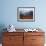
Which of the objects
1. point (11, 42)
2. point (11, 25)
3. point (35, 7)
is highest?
point (35, 7)

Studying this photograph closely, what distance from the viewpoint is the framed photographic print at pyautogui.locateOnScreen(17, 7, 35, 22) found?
4.34 meters

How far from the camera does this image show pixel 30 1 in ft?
14.3

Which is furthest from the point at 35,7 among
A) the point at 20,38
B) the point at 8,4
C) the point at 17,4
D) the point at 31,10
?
the point at 20,38

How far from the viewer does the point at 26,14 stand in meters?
4.36

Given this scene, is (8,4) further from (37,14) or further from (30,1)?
(37,14)

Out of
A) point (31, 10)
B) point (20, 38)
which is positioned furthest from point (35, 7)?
point (20, 38)

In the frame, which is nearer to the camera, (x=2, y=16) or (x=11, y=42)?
(x=11, y=42)

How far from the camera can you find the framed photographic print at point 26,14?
4337mm

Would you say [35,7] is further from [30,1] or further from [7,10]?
[7,10]

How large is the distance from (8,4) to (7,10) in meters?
0.20

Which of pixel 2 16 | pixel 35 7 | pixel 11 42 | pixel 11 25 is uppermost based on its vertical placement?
pixel 35 7

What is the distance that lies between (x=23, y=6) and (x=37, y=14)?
54cm

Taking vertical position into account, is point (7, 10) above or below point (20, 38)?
above

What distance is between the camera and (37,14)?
14.3 feet
